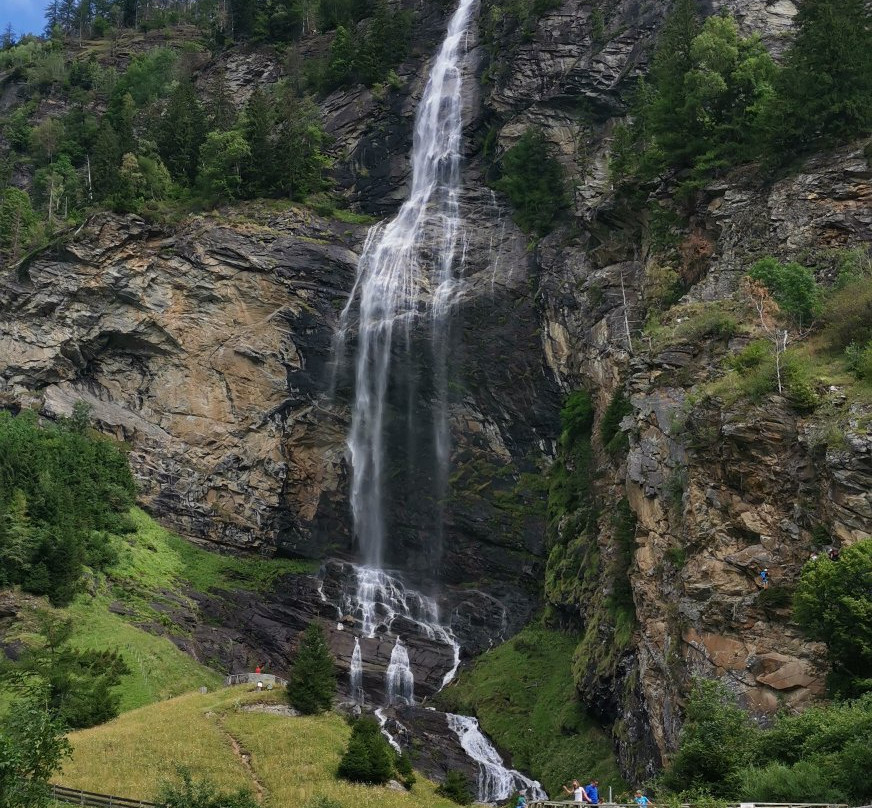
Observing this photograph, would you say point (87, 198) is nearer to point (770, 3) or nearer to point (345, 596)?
point (345, 596)

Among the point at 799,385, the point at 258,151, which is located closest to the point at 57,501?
the point at 258,151

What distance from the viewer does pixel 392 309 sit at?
54.8 m

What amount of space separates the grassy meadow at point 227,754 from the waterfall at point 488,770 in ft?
18.3

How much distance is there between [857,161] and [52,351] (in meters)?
41.3

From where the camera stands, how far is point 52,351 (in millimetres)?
53406

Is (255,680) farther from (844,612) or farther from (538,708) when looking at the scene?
(844,612)

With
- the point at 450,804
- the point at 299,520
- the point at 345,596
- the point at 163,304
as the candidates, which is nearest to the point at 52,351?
the point at 163,304

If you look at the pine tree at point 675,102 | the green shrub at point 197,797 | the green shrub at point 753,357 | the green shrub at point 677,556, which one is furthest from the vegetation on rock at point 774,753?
the pine tree at point 675,102

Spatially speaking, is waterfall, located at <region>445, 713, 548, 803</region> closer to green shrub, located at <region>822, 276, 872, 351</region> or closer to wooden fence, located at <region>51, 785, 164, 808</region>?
wooden fence, located at <region>51, 785, 164, 808</region>

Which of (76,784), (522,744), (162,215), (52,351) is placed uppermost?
(162,215)

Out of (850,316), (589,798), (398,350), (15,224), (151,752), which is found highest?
(15,224)

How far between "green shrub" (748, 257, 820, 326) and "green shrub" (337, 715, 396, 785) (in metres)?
19.4

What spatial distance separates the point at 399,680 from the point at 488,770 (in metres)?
7.72

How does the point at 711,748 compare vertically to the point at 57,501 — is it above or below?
below
